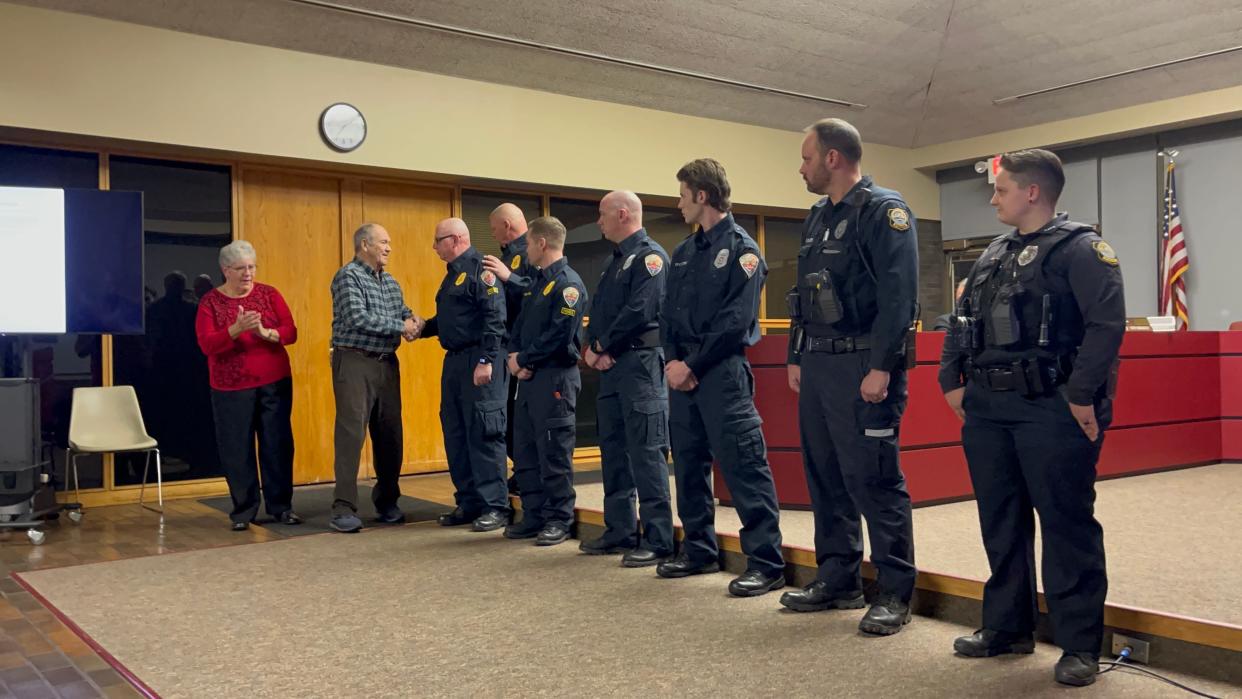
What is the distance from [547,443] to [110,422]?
9.68 feet

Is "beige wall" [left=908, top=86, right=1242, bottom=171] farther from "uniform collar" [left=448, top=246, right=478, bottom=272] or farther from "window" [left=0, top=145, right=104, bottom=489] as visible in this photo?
"window" [left=0, top=145, right=104, bottom=489]

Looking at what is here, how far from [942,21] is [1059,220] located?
571 cm

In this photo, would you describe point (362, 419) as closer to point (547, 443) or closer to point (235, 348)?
point (235, 348)

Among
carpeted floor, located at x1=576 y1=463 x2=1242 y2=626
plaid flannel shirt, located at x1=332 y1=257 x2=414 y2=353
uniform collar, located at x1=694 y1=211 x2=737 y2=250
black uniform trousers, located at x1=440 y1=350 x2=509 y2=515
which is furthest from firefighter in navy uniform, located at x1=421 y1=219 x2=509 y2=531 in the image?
uniform collar, located at x1=694 y1=211 x2=737 y2=250

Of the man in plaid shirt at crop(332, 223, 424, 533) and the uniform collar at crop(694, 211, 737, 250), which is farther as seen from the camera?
the man in plaid shirt at crop(332, 223, 424, 533)

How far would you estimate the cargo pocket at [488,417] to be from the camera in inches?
189

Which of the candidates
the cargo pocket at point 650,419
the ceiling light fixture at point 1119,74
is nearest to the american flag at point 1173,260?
the ceiling light fixture at point 1119,74

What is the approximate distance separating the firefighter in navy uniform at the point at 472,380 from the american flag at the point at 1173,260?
6742mm

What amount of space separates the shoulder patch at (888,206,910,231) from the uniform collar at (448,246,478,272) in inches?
94.6

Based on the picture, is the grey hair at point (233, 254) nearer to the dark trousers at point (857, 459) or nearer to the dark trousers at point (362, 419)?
the dark trousers at point (362, 419)

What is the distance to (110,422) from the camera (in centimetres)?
582

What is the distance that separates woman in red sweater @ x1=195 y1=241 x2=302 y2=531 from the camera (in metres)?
4.97

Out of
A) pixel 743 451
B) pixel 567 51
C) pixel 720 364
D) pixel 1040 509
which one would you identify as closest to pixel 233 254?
pixel 720 364

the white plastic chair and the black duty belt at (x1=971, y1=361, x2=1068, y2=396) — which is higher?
the black duty belt at (x1=971, y1=361, x2=1068, y2=396)
